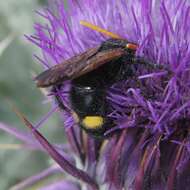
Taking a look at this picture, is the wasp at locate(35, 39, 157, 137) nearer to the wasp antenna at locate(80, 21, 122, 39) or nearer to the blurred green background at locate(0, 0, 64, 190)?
the wasp antenna at locate(80, 21, 122, 39)

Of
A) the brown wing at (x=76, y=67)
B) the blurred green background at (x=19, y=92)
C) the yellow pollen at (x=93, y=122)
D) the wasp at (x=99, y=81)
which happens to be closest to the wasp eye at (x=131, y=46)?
the wasp at (x=99, y=81)

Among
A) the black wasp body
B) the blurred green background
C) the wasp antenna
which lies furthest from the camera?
the blurred green background

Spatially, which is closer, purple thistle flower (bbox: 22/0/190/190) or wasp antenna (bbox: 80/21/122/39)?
purple thistle flower (bbox: 22/0/190/190)

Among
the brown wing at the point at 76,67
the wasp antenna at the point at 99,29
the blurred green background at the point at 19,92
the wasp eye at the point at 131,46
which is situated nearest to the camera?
the brown wing at the point at 76,67

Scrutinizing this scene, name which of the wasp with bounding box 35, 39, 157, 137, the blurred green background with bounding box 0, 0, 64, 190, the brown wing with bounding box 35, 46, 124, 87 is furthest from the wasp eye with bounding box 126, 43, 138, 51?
the blurred green background with bounding box 0, 0, 64, 190

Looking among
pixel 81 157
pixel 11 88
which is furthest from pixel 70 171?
pixel 11 88

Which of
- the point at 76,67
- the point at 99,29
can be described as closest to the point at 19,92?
the point at 99,29

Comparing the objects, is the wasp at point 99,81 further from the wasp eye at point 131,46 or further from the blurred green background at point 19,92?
the blurred green background at point 19,92
